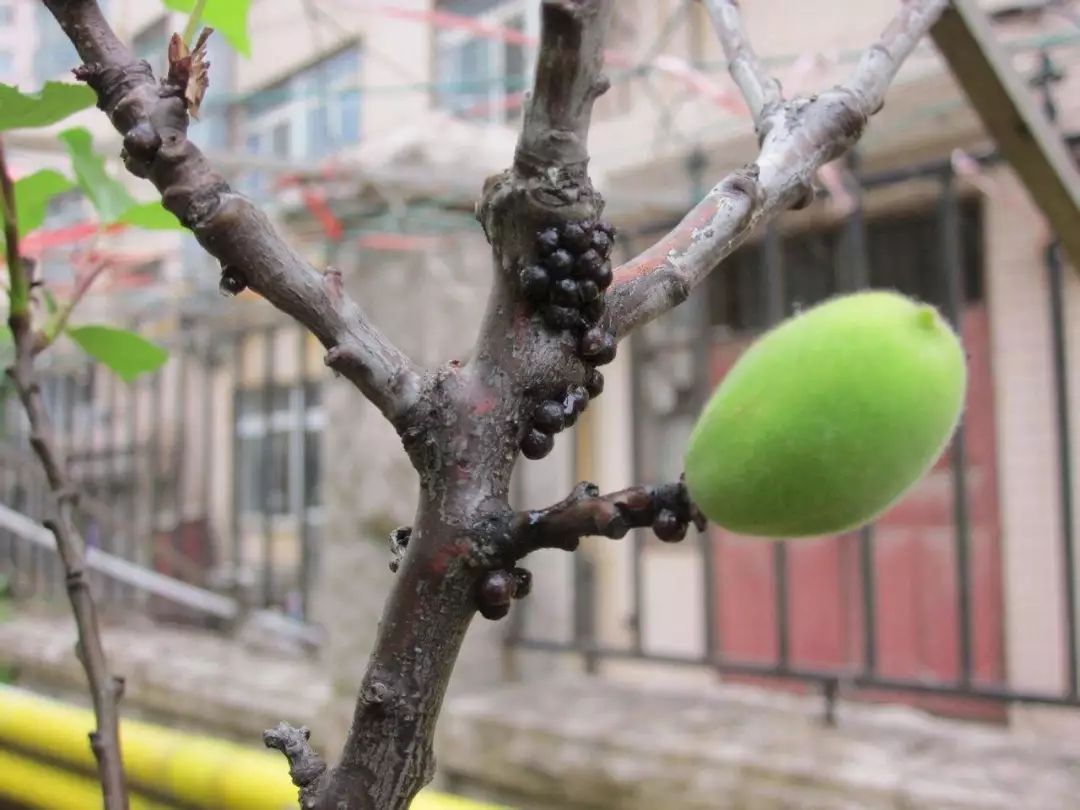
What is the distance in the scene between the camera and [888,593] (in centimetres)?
396

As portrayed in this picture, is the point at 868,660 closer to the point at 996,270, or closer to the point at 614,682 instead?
the point at 614,682

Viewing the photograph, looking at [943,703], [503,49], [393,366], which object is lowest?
[943,703]

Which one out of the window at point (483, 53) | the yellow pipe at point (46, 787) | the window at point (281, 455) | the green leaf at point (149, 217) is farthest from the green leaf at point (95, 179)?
the window at point (281, 455)

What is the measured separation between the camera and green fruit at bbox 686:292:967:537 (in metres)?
0.45

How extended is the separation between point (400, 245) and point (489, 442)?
1.81 m

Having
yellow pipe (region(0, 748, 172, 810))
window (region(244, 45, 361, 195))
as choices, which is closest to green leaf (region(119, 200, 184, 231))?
yellow pipe (region(0, 748, 172, 810))

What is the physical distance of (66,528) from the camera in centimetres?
77

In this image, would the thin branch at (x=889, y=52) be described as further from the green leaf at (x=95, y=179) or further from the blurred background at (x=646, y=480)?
the green leaf at (x=95, y=179)

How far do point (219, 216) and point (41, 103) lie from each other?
1.09 ft

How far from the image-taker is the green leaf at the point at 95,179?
0.79 meters

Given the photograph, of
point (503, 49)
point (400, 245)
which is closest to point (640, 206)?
point (400, 245)

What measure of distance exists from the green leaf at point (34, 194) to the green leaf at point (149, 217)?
0.06 metres

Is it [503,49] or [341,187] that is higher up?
[503,49]

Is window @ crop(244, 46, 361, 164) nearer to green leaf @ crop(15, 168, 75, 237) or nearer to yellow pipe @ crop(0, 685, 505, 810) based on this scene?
yellow pipe @ crop(0, 685, 505, 810)
